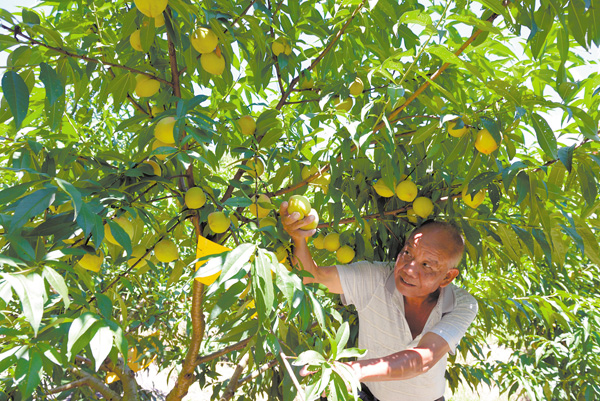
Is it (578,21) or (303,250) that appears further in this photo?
(303,250)

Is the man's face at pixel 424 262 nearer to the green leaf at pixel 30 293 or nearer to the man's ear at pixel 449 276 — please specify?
the man's ear at pixel 449 276

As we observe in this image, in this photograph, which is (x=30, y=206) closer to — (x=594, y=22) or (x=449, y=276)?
(x=594, y=22)

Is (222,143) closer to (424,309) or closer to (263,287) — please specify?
(263,287)

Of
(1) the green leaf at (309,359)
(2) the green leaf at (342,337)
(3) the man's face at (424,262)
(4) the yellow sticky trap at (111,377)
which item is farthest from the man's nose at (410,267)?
(4) the yellow sticky trap at (111,377)

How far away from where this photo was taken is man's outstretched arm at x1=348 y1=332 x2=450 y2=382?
50.3 inches

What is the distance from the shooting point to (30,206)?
0.87 meters

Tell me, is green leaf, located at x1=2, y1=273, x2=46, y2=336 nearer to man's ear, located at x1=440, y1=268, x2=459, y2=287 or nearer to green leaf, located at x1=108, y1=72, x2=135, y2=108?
green leaf, located at x1=108, y1=72, x2=135, y2=108

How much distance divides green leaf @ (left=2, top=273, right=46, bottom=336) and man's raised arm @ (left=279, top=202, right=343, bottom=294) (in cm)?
68

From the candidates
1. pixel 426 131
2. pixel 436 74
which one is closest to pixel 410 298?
pixel 426 131

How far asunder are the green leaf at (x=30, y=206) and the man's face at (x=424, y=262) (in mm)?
1235

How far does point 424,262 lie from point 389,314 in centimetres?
30

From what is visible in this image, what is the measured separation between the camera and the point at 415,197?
67.8 inches

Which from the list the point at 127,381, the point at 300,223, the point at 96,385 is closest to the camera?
the point at 300,223

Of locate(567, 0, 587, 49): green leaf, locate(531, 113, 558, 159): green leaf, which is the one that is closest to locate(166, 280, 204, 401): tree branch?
locate(531, 113, 558, 159): green leaf
